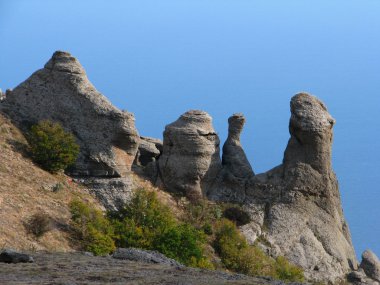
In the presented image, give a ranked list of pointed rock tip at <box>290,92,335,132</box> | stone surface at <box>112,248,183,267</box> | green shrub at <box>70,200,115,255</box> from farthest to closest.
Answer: pointed rock tip at <box>290,92,335,132</box>
green shrub at <box>70,200,115,255</box>
stone surface at <box>112,248,183,267</box>

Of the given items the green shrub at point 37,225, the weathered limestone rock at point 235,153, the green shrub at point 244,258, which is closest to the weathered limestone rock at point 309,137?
the weathered limestone rock at point 235,153

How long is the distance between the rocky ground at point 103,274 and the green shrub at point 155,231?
11628 mm

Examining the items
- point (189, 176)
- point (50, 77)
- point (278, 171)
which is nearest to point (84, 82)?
point (50, 77)

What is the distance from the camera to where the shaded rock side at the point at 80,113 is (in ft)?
159

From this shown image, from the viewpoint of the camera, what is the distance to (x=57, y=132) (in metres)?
47.5

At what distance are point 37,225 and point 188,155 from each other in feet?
36.3

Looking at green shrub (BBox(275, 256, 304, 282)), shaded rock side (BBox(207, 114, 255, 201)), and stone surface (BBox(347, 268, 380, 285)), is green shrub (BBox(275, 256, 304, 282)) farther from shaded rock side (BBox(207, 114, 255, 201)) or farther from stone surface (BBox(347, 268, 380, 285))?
shaded rock side (BBox(207, 114, 255, 201))

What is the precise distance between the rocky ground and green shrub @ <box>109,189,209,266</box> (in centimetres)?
1163

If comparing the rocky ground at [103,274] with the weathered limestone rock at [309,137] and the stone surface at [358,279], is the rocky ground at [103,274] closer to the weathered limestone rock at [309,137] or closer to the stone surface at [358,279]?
the stone surface at [358,279]

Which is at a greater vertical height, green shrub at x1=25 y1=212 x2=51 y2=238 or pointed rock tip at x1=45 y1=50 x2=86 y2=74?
pointed rock tip at x1=45 y1=50 x2=86 y2=74

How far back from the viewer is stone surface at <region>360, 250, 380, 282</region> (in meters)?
52.4

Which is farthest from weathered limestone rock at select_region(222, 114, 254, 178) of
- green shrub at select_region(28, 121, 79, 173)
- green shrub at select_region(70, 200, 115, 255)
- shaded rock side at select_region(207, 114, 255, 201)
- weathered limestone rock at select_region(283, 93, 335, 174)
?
green shrub at select_region(70, 200, 115, 255)

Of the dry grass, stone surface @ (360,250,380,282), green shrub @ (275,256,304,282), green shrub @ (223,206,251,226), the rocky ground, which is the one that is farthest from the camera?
stone surface @ (360,250,380,282)

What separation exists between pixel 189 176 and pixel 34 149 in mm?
7189
